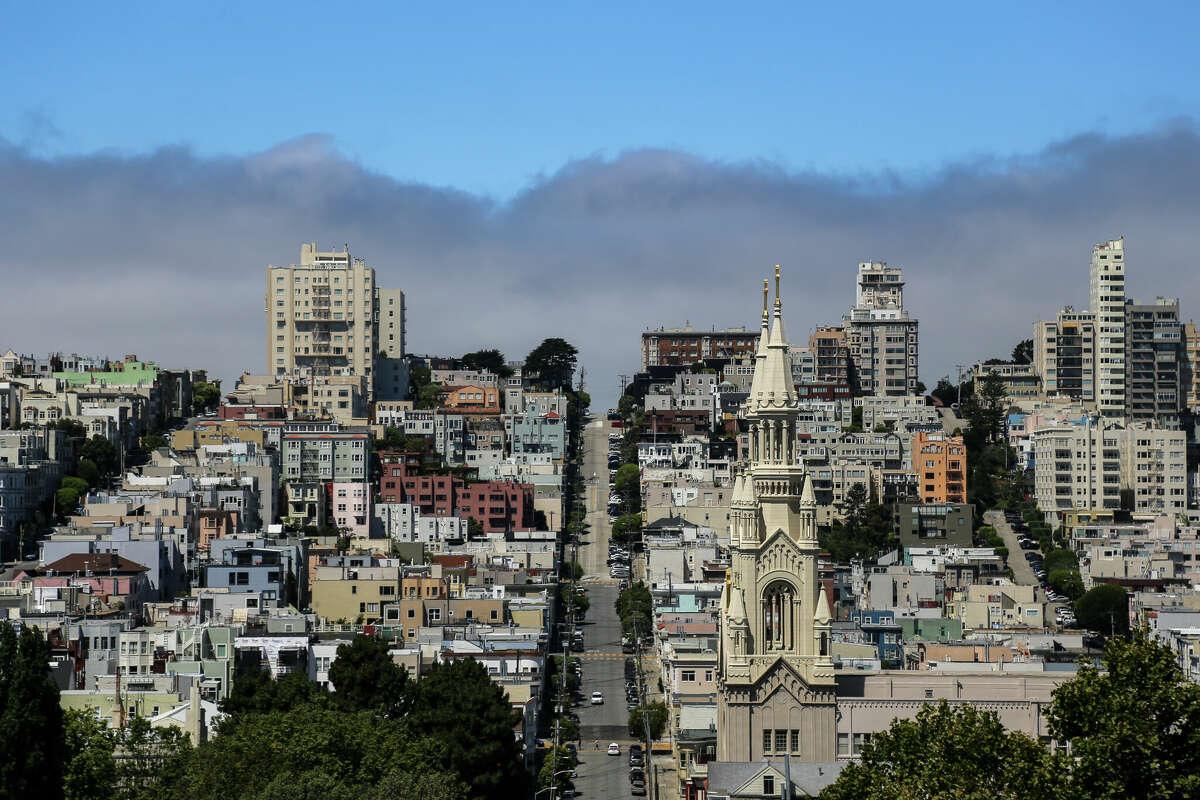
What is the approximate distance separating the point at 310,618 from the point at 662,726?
72.1ft

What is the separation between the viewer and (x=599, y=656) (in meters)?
158

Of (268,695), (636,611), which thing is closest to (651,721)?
(268,695)

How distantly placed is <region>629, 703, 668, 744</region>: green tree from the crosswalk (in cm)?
2242

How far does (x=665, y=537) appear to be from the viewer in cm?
19100

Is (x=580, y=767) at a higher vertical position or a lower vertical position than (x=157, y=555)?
lower

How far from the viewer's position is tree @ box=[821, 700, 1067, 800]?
64750mm

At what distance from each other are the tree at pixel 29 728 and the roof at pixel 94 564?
76693mm

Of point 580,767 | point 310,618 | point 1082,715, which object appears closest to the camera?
point 1082,715

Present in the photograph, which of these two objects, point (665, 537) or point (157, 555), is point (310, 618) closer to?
point (157, 555)

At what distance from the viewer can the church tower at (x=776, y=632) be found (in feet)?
293

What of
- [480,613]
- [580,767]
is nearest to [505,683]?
[580,767]

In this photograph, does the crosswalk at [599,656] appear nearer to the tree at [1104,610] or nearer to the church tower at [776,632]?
the tree at [1104,610]

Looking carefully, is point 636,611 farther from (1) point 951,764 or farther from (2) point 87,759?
(1) point 951,764

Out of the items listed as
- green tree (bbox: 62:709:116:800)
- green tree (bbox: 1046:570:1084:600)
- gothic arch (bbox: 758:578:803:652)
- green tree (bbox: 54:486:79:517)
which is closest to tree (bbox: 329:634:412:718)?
green tree (bbox: 62:709:116:800)
